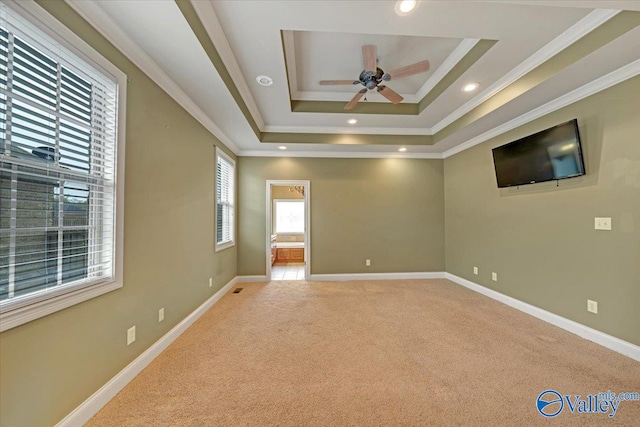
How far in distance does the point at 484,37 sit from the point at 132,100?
2.95m

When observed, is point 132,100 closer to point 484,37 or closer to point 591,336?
point 484,37

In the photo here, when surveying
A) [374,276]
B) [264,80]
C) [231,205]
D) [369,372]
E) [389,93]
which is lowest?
[369,372]

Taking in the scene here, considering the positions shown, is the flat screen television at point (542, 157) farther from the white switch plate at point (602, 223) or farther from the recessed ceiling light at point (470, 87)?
the recessed ceiling light at point (470, 87)

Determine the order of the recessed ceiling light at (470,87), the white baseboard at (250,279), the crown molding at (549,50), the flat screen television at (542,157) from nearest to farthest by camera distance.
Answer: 1. the crown molding at (549,50)
2. the flat screen television at (542,157)
3. the recessed ceiling light at (470,87)
4. the white baseboard at (250,279)

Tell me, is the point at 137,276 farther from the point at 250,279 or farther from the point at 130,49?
the point at 250,279

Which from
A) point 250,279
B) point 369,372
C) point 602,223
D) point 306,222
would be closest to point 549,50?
point 602,223

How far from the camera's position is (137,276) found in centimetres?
195

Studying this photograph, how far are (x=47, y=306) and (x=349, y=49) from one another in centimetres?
312

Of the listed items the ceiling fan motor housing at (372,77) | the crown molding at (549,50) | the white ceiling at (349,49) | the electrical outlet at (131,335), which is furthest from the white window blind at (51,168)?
the crown molding at (549,50)

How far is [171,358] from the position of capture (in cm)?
215

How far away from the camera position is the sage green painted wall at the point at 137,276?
1231 mm

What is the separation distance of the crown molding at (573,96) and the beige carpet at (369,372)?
2479 mm

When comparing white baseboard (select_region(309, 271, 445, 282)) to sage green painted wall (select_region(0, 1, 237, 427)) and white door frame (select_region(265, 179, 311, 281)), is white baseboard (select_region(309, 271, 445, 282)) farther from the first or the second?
sage green painted wall (select_region(0, 1, 237, 427))

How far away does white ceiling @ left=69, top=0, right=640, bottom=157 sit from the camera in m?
1.70
